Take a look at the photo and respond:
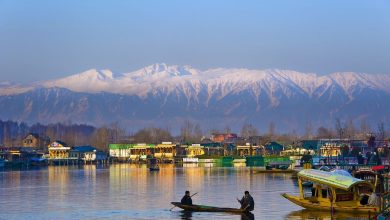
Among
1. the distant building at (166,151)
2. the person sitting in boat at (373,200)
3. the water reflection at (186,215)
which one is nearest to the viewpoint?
the person sitting in boat at (373,200)

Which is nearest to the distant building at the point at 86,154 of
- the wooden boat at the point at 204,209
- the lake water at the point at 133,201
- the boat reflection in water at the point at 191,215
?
the lake water at the point at 133,201

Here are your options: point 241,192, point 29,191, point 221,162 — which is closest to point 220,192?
point 241,192

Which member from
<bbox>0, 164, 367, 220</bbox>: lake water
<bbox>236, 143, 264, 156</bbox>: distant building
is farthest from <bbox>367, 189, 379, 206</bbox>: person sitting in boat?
<bbox>236, 143, 264, 156</bbox>: distant building

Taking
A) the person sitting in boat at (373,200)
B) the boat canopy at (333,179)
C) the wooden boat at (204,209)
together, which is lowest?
the wooden boat at (204,209)

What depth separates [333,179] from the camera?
130ft

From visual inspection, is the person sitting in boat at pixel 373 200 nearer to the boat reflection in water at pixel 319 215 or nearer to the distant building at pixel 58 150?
the boat reflection in water at pixel 319 215

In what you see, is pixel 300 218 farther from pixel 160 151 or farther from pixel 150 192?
pixel 160 151

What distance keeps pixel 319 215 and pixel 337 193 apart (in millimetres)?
1345

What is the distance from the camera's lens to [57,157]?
192000 millimetres

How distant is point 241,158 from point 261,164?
12334 mm

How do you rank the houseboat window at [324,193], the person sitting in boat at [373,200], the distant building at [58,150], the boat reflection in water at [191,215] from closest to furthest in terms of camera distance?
the person sitting in boat at [373,200], the boat reflection in water at [191,215], the houseboat window at [324,193], the distant building at [58,150]

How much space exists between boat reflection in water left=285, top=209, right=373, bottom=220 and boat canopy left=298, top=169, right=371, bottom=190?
1.25 m

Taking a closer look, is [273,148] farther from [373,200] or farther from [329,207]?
[373,200]

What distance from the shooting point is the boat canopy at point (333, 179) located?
3888cm
